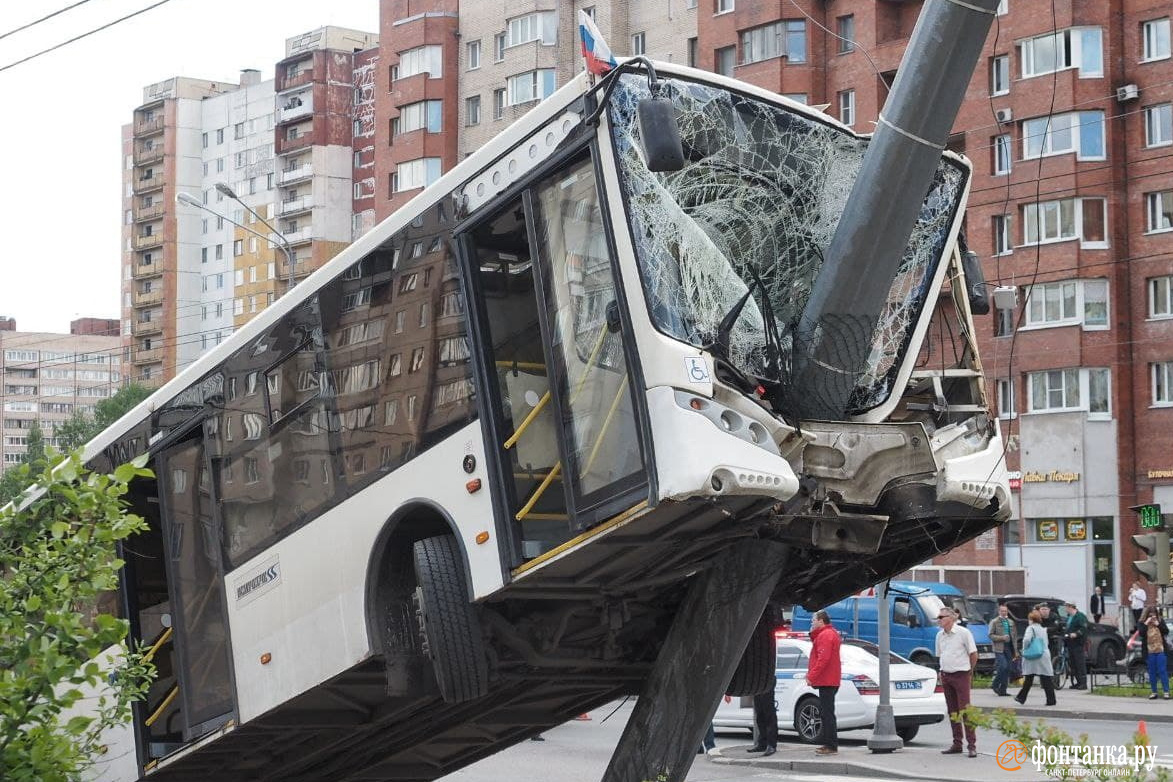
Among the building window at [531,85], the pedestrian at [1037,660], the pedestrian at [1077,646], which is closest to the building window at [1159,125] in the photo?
the pedestrian at [1077,646]

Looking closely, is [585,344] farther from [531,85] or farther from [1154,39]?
[531,85]

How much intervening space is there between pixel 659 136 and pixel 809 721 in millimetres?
16666

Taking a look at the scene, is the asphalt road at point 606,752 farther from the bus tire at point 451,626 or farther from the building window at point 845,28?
the building window at point 845,28

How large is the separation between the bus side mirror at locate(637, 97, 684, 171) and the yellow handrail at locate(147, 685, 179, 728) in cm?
643

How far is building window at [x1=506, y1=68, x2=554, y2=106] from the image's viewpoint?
73.8m

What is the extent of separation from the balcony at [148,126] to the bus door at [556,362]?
114 metres

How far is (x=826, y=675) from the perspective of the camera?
21.4 meters

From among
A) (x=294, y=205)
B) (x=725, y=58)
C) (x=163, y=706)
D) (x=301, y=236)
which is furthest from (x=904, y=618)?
(x=294, y=205)

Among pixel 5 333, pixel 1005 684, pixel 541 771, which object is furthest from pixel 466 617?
pixel 5 333

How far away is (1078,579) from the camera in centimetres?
5278

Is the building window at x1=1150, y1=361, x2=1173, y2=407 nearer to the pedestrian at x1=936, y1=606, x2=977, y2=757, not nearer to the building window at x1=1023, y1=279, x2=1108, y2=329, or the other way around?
the building window at x1=1023, y1=279, x2=1108, y2=329

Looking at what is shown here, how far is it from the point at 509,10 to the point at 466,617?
6820cm

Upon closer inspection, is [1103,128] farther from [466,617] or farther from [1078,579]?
[466,617]

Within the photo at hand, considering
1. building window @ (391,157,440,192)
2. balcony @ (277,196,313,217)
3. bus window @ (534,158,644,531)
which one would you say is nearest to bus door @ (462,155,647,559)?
bus window @ (534,158,644,531)
